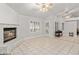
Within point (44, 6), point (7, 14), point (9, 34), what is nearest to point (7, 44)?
point (9, 34)

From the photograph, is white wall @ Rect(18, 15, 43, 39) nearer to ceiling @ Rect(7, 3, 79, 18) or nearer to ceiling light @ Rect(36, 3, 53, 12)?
ceiling @ Rect(7, 3, 79, 18)

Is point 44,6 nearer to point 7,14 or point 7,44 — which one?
point 7,14

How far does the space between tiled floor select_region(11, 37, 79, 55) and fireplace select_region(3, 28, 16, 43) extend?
0.29 m

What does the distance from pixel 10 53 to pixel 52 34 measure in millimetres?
1092

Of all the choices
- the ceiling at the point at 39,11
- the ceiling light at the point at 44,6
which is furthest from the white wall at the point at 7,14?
the ceiling light at the point at 44,6

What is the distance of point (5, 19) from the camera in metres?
2.09

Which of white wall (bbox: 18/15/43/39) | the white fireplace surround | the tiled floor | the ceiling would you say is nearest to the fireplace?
the white fireplace surround

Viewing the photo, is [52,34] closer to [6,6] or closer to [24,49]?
[24,49]

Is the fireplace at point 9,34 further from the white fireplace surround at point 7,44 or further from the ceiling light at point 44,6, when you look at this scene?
the ceiling light at point 44,6

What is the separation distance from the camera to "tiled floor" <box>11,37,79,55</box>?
217 cm

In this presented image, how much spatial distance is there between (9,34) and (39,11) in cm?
90

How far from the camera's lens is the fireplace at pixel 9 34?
2088mm
